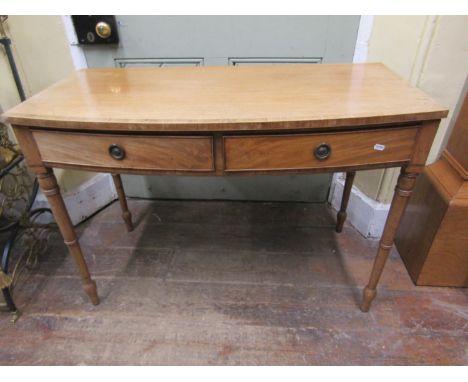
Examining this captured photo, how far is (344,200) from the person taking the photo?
1.40 metres

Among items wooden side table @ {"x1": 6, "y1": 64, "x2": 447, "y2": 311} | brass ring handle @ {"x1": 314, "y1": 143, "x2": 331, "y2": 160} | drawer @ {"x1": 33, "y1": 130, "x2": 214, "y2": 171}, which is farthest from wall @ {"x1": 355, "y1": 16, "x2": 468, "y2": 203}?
drawer @ {"x1": 33, "y1": 130, "x2": 214, "y2": 171}

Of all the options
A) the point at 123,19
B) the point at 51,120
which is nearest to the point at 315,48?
the point at 123,19

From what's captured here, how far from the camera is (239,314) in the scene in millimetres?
1126

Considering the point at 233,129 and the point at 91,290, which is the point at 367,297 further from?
the point at 91,290

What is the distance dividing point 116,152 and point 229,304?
697mm

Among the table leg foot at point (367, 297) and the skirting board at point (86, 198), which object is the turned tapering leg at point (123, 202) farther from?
the table leg foot at point (367, 297)

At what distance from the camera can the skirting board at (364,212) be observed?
1.36 metres

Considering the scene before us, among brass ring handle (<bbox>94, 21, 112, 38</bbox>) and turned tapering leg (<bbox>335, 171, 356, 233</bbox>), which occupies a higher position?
brass ring handle (<bbox>94, 21, 112, 38</bbox>)

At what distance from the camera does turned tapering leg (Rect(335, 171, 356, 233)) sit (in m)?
1.33

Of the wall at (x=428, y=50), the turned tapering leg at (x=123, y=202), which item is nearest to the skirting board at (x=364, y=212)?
the wall at (x=428, y=50)

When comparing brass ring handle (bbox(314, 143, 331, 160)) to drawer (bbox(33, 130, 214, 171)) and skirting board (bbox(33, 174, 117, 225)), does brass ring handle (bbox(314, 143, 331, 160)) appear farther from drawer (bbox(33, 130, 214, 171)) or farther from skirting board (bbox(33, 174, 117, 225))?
skirting board (bbox(33, 174, 117, 225))

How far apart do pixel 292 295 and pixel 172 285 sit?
468 millimetres

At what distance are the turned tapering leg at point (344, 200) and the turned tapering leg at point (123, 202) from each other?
98 cm

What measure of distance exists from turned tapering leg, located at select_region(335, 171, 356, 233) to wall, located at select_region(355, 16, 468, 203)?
13.4 inches
